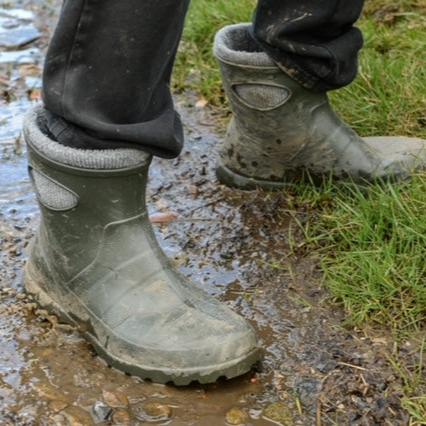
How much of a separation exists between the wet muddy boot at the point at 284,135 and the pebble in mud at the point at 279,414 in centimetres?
87

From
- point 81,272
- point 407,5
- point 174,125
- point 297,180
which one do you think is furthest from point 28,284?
point 407,5

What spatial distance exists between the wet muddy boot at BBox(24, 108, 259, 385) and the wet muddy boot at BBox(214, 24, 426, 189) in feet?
2.05

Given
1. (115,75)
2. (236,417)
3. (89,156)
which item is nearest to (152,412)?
(236,417)

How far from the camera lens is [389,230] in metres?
2.24

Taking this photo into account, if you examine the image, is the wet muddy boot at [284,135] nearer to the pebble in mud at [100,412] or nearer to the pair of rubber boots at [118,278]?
the pair of rubber boots at [118,278]

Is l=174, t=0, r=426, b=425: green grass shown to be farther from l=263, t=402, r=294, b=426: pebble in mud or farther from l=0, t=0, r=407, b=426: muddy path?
l=263, t=402, r=294, b=426: pebble in mud

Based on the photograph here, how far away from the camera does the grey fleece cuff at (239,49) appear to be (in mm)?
2342

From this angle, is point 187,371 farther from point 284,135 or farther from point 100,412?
point 284,135

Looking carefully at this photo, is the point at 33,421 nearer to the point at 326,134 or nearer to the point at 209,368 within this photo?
the point at 209,368

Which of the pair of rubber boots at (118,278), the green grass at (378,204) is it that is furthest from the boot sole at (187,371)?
the green grass at (378,204)

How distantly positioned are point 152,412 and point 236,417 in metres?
0.16

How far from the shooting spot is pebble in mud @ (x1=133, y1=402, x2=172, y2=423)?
1.74m

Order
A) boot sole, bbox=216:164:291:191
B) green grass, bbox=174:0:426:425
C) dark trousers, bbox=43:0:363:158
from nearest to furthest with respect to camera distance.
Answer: dark trousers, bbox=43:0:363:158, green grass, bbox=174:0:426:425, boot sole, bbox=216:164:291:191

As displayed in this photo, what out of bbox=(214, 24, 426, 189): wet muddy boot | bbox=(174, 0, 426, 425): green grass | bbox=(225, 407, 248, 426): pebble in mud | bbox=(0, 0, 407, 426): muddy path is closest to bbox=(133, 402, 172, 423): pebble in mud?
bbox=(0, 0, 407, 426): muddy path
